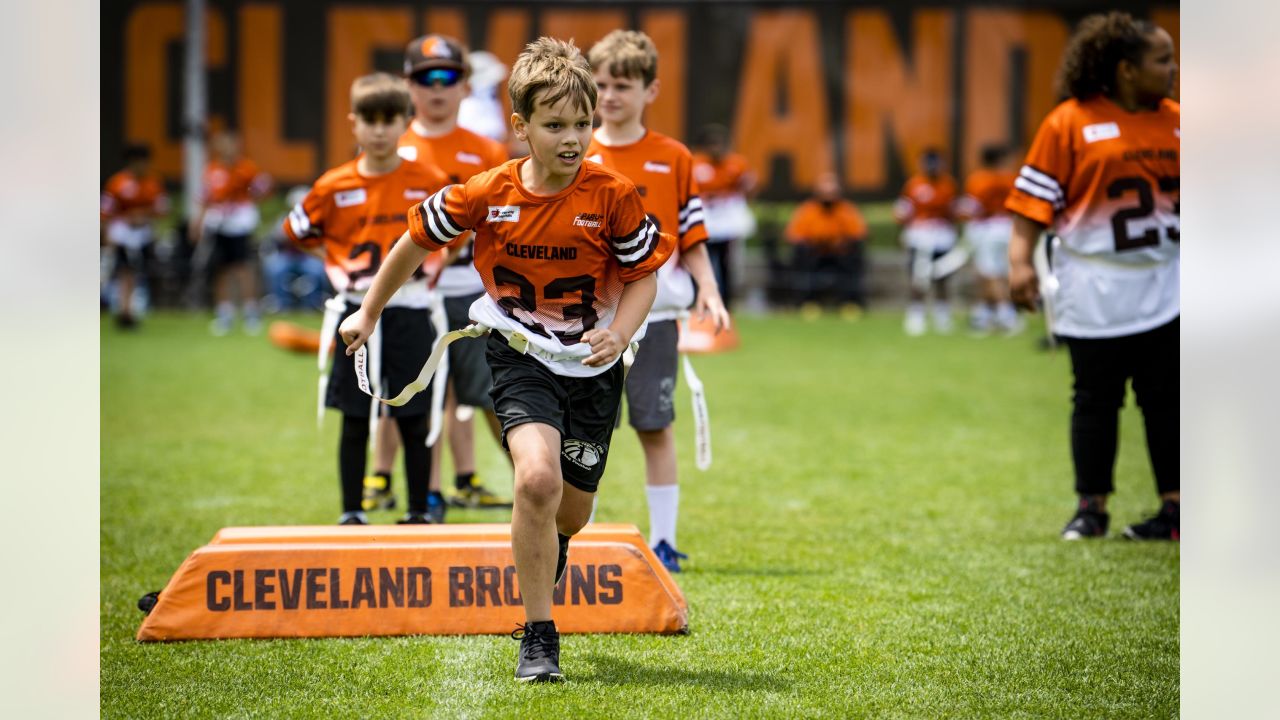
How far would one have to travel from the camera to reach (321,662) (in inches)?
166

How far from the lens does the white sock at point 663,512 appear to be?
562cm

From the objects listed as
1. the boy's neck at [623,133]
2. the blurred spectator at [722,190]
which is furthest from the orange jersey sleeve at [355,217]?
the blurred spectator at [722,190]

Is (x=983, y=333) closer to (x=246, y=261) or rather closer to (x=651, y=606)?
(x=246, y=261)

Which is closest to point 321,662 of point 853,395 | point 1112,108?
point 1112,108

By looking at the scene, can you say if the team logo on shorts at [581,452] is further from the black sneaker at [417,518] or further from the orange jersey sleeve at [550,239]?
the black sneaker at [417,518]

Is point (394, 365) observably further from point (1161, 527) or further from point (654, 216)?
point (1161, 527)

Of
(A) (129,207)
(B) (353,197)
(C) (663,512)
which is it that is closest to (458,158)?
(B) (353,197)

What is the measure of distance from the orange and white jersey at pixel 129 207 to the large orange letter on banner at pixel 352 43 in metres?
2.64

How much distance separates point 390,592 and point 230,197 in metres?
14.9

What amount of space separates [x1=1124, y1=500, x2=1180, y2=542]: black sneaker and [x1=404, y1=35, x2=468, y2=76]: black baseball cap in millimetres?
3486

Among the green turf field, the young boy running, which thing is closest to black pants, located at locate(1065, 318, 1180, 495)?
the green turf field
